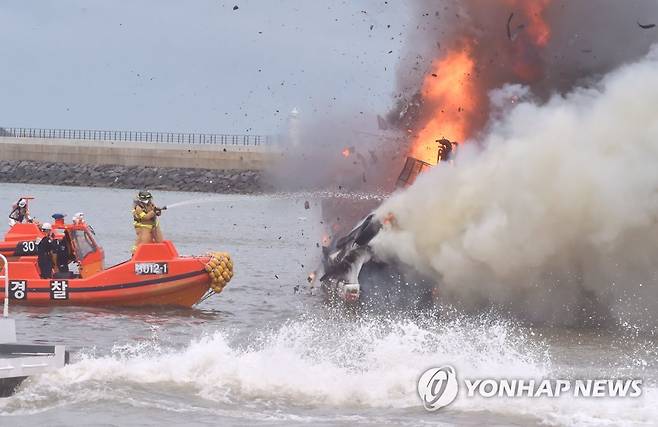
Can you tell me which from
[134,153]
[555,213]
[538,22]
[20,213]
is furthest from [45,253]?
[134,153]

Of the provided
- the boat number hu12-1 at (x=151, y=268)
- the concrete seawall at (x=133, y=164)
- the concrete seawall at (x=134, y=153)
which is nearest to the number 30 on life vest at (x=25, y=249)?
the boat number hu12-1 at (x=151, y=268)

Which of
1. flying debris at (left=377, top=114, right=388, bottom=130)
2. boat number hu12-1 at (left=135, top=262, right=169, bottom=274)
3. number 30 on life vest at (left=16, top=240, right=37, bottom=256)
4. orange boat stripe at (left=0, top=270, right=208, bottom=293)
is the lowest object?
orange boat stripe at (left=0, top=270, right=208, bottom=293)

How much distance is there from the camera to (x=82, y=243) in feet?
79.3

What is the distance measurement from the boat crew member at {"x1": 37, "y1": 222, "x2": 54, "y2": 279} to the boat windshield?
51cm

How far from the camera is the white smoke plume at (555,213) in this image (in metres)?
19.3

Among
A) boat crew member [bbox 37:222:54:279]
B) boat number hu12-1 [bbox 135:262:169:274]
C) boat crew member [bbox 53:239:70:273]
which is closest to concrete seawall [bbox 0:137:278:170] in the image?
boat crew member [bbox 53:239:70:273]

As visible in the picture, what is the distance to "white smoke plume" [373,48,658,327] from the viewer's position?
759 inches

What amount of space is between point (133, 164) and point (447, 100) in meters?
67.8

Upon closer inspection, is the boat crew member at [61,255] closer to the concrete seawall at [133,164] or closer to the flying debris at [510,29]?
the flying debris at [510,29]

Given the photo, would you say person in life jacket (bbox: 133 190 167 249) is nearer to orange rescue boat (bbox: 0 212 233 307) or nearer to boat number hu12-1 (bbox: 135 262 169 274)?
orange rescue boat (bbox: 0 212 233 307)

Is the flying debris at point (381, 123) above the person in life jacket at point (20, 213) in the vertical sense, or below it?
above

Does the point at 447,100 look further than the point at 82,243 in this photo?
Yes

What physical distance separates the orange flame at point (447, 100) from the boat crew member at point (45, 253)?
7.81 metres

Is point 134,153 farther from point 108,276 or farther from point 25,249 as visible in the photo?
point 108,276
